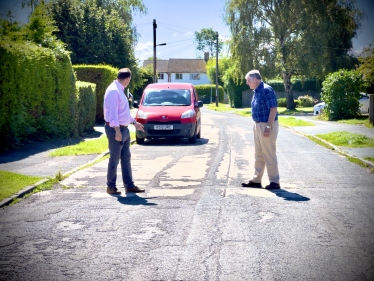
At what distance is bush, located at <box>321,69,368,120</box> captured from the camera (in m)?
22.8

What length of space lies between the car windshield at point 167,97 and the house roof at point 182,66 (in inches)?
3051

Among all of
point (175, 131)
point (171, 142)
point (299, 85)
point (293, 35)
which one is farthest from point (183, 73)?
point (175, 131)

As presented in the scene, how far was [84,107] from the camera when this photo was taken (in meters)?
15.8

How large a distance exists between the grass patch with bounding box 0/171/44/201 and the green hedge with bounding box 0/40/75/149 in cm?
361

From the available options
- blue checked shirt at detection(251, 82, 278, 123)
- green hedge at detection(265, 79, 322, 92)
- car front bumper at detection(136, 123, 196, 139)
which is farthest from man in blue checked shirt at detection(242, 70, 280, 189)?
green hedge at detection(265, 79, 322, 92)

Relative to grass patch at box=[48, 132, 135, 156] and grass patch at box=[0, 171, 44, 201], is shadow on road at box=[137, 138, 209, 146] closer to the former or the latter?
grass patch at box=[48, 132, 135, 156]

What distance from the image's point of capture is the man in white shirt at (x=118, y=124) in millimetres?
6082

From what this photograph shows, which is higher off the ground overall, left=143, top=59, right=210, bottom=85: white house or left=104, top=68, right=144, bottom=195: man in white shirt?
left=143, top=59, right=210, bottom=85: white house

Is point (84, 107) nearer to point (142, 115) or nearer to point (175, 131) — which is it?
point (142, 115)

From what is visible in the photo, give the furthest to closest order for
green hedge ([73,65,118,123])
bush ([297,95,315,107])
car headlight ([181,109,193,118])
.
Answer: bush ([297,95,315,107]) < green hedge ([73,65,118,123]) < car headlight ([181,109,193,118])

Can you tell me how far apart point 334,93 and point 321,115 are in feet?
9.35

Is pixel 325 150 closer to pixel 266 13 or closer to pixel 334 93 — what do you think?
pixel 334 93

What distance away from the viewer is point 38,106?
500 inches

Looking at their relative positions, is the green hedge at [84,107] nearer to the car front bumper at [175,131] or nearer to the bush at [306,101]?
the car front bumper at [175,131]
